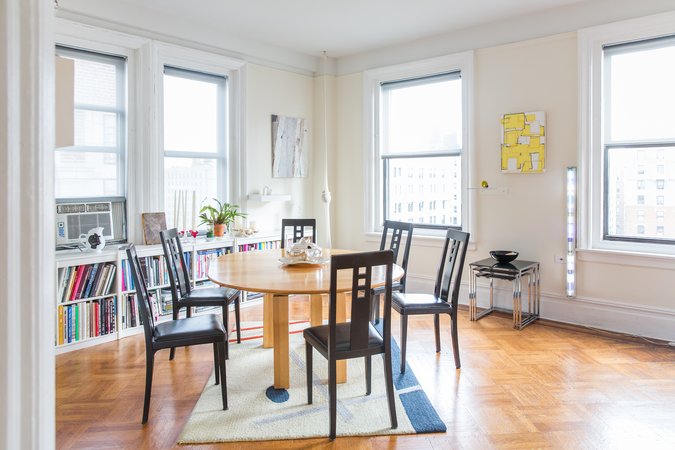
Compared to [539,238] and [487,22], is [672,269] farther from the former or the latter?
[487,22]

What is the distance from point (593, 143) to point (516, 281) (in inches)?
54.6

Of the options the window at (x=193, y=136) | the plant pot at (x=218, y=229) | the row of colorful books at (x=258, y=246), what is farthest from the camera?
the row of colorful books at (x=258, y=246)

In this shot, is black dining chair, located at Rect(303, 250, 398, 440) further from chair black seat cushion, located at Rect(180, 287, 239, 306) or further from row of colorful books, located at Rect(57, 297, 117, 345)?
row of colorful books, located at Rect(57, 297, 117, 345)

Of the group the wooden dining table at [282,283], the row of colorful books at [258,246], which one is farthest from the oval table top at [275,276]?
the row of colorful books at [258,246]

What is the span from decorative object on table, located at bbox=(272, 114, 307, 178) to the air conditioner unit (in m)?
1.99

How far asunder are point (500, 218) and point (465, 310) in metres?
1.00

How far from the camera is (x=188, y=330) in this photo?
2.77 meters

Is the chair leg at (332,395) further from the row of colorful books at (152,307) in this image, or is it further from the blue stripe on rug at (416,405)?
the row of colorful books at (152,307)

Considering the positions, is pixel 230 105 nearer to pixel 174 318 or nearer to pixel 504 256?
pixel 174 318

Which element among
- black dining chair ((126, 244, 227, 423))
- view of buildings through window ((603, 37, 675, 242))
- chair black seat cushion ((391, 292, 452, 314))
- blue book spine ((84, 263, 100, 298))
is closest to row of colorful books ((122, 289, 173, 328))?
blue book spine ((84, 263, 100, 298))

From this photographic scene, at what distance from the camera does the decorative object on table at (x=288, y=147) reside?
575cm

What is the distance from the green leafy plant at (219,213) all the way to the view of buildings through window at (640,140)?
3.59 meters

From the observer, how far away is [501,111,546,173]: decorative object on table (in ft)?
15.0

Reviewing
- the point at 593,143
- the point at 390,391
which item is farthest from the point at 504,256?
the point at 390,391
